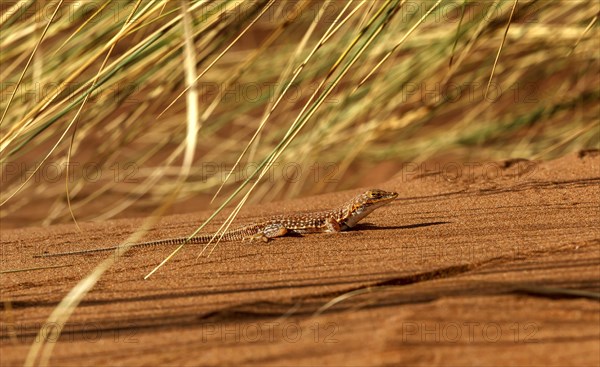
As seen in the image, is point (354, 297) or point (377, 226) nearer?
point (354, 297)

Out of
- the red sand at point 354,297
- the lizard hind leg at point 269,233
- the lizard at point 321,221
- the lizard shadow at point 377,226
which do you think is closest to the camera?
the red sand at point 354,297

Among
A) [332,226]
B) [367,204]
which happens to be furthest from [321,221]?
[367,204]

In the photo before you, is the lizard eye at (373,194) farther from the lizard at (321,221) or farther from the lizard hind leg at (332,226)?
the lizard hind leg at (332,226)

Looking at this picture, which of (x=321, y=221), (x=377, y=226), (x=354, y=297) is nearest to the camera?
(x=354, y=297)

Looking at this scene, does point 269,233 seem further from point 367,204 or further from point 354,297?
point 354,297

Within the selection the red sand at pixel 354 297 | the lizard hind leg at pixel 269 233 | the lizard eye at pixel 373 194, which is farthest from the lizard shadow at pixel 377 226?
the lizard hind leg at pixel 269 233

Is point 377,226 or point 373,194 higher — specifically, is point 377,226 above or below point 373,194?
below

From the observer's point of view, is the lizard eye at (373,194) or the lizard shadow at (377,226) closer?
the lizard shadow at (377,226)

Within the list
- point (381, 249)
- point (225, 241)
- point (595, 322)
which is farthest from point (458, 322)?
point (225, 241)
